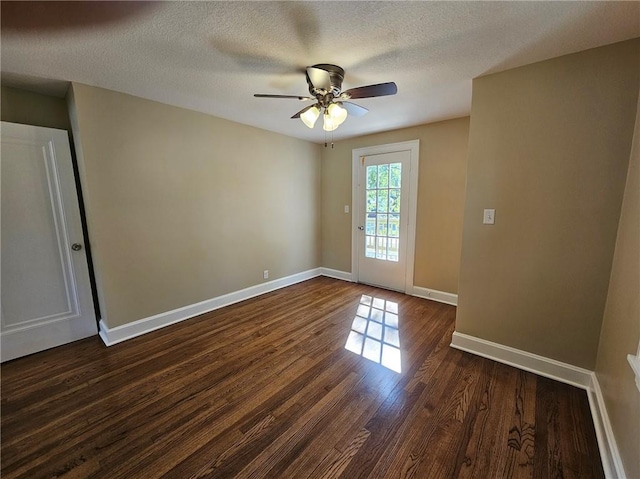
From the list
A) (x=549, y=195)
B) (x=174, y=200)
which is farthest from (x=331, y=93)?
(x=174, y=200)

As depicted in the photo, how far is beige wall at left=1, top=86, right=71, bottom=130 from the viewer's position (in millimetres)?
2186

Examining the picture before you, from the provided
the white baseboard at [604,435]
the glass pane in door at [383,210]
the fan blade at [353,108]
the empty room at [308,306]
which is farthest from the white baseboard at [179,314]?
the white baseboard at [604,435]

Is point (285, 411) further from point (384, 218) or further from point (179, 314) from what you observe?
point (384, 218)

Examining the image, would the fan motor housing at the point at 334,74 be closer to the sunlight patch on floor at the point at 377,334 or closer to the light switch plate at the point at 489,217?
the light switch plate at the point at 489,217

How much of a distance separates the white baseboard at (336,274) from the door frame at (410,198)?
0.13 meters

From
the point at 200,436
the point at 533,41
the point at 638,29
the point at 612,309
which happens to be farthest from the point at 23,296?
the point at 638,29

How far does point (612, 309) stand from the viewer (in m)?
1.62

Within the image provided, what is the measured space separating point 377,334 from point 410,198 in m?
1.89

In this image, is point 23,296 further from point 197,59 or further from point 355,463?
point 355,463

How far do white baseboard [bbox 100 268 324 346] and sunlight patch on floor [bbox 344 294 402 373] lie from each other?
1381mm

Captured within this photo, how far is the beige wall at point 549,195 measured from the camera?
1666mm

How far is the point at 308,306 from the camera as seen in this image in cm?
331

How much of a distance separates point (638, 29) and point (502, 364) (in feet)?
7.63

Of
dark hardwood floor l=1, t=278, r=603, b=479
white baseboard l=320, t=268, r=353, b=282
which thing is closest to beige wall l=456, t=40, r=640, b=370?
dark hardwood floor l=1, t=278, r=603, b=479
